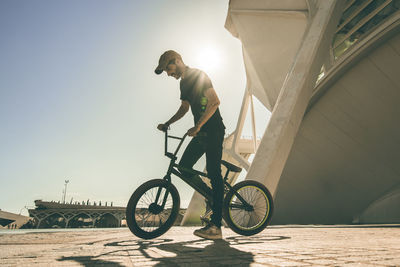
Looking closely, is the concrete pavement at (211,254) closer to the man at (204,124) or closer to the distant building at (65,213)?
the man at (204,124)

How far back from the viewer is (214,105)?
2979mm

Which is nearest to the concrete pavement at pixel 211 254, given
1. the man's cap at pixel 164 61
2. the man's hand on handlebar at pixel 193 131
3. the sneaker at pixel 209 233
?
the sneaker at pixel 209 233

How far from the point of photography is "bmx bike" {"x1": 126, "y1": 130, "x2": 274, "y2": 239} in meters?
2.94


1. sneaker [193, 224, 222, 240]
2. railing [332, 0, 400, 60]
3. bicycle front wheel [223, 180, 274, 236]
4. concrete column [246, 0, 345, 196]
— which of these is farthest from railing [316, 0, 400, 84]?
sneaker [193, 224, 222, 240]

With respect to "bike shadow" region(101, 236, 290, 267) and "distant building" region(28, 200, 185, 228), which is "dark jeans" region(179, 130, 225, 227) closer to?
"bike shadow" region(101, 236, 290, 267)

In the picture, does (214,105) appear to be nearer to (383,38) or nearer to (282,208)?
(383,38)

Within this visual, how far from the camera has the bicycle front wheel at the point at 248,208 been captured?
334cm

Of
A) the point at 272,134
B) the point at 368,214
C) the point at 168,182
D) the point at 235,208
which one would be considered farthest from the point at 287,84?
the point at 368,214

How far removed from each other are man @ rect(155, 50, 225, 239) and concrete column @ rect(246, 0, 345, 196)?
3321 millimetres

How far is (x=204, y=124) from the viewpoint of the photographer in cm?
312

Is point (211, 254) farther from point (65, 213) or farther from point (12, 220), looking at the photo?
point (65, 213)

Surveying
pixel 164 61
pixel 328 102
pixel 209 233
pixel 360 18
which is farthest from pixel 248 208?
pixel 328 102

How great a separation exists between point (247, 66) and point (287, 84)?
11.4 meters

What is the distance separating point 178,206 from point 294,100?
504 cm
